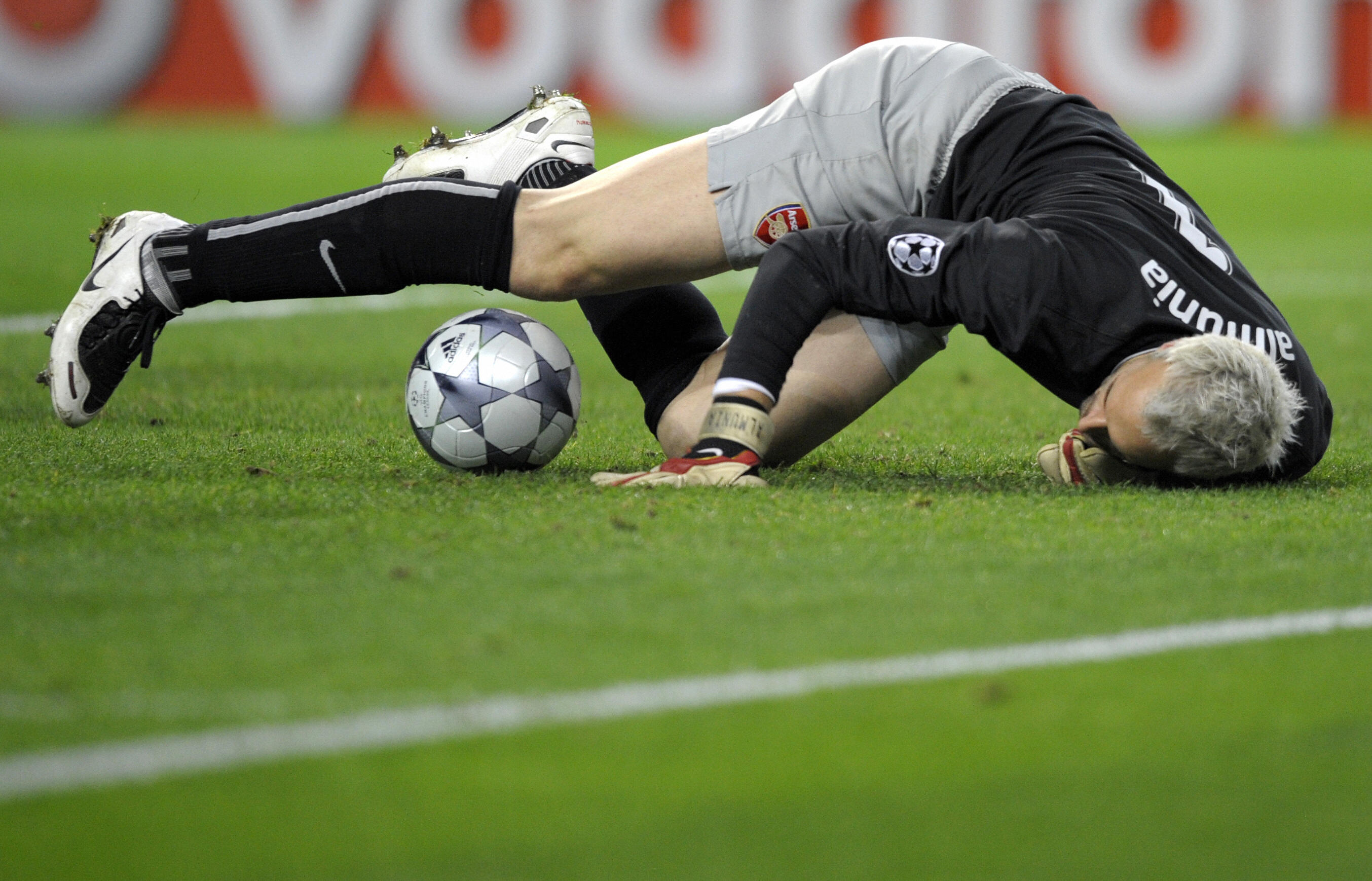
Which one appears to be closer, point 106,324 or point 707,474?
point 707,474

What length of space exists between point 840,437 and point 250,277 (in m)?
1.92

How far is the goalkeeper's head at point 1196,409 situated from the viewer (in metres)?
3.57

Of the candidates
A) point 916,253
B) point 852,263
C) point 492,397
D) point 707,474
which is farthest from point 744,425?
point 492,397

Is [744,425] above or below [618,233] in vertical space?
below

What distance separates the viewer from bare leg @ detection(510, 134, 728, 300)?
402cm

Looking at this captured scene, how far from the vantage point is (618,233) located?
4.02 meters

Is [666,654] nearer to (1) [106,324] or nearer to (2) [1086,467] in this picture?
(2) [1086,467]

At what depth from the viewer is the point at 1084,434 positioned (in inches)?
152

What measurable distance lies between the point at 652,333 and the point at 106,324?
1445 millimetres

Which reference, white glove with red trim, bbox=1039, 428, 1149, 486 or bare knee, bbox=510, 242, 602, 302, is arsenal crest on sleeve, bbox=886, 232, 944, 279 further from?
bare knee, bbox=510, 242, 602, 302

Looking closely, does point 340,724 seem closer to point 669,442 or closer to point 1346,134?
point 669,442

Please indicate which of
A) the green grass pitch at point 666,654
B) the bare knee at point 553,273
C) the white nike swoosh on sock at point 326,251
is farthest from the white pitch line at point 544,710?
the white nike swoosh on sock at point 326,251

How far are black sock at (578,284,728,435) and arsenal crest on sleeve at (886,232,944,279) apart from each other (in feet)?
2.89

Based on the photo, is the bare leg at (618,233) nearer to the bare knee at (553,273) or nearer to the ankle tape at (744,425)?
the bare knee at (553,273)
